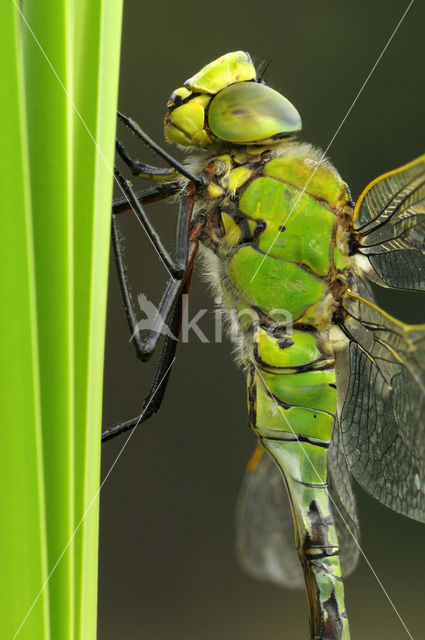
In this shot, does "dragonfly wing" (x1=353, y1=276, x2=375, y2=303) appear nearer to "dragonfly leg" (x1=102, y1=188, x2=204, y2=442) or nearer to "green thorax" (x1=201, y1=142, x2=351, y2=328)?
"green thorax" (x1=201, y1=142, x2=351, y2=328)

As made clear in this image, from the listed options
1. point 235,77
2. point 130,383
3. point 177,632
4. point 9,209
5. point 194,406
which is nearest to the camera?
point 9,209

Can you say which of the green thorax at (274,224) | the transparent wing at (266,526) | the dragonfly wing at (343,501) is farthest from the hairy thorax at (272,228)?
the transparent wing at (266,526)

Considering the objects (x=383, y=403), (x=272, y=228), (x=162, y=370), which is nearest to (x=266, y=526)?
(x=383, y=403)

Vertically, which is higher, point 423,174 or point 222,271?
point 423,174

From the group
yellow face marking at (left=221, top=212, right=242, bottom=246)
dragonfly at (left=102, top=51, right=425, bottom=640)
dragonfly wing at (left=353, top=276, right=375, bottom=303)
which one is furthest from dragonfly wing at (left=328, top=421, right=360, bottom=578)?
yellow face marking at (left=221, top=212, right=242, bottom=246)

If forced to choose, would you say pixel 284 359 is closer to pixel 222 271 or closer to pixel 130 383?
pixel 222 271

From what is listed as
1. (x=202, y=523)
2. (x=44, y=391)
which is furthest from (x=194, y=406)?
(x=44, y=391)

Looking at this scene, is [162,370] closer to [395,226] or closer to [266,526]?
[395,226]
